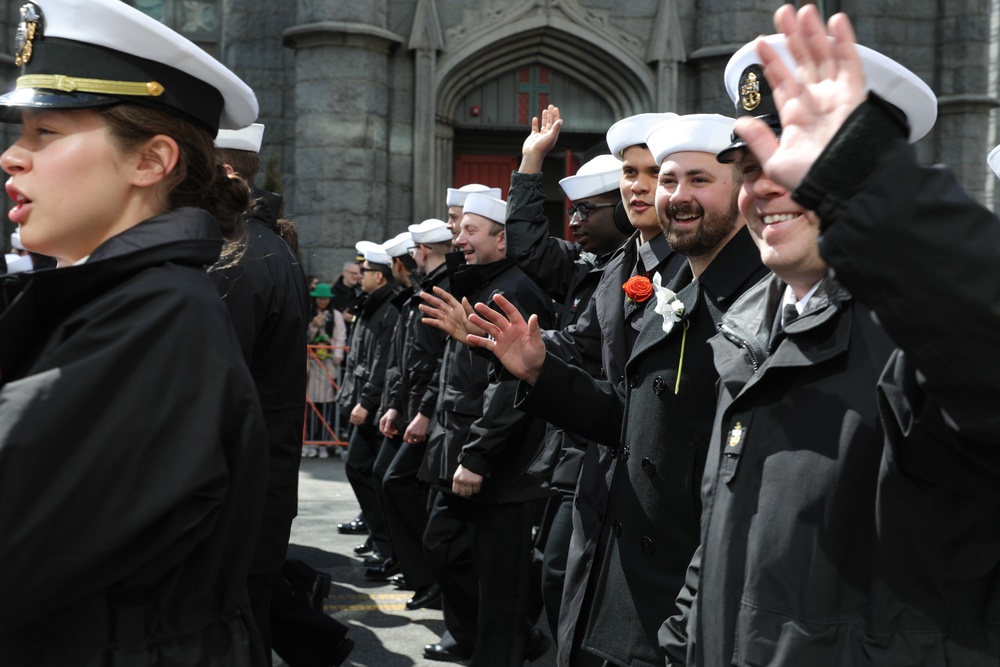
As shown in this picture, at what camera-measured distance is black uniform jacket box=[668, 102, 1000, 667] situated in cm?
147

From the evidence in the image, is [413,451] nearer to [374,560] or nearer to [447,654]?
[374,560]

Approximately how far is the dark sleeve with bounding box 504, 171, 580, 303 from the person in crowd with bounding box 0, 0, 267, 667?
339 cm

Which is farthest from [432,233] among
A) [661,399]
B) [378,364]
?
[661,399]

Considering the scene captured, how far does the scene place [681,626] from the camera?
2641mm

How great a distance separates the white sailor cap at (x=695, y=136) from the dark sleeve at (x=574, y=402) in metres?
0.74

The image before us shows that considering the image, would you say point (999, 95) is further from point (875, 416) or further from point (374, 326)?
point (875, 416)

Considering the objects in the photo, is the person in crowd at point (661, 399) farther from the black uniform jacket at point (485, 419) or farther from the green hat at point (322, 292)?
the green hat at point (322, 292)

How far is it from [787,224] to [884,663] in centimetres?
87

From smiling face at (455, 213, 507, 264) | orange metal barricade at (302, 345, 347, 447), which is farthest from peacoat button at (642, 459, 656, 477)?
orange metal barricade at (302, 345, 347, 447)

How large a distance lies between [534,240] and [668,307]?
240cm

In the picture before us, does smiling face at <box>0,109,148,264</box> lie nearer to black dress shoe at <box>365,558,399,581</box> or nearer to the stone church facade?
black dress shoe at <box>365,558,399,581</box>

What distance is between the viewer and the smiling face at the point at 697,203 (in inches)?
133

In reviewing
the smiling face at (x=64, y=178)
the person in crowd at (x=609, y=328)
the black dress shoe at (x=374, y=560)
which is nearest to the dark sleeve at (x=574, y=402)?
the person in crowd at (x=609, y=328)

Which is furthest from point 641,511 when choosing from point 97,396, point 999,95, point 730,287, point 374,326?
point 999,95
